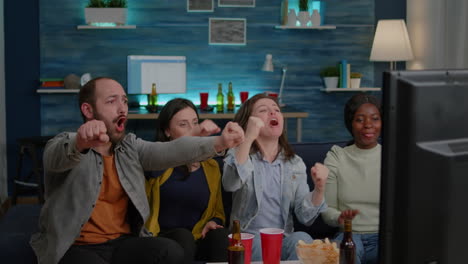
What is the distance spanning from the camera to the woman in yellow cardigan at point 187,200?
2752 millimetres

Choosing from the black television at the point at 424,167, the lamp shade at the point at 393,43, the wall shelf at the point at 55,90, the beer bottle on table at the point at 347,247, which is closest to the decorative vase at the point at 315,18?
the lamp shade at the point at 393,43

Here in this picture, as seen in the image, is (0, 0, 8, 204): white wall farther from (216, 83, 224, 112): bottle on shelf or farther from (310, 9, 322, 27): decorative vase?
(310, 9, 322, 27): decorative vase

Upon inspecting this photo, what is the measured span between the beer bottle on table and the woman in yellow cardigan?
0.82 meters

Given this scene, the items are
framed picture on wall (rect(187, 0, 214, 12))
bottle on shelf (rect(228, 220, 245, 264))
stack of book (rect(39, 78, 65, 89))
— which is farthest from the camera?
framed picture on wall (rect(187, 0, 214, 12))

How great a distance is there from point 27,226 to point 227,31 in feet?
11.8

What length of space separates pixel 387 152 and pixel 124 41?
17.1 feet

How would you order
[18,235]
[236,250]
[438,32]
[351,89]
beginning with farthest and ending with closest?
[351,89] → [438,32] → [18,235] → [236,250]

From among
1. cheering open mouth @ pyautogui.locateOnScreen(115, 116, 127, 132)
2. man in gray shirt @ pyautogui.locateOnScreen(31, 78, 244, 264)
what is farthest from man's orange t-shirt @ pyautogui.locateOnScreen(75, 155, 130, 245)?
cheering open mouth @ pyautogui.locateOnScreen(115, 116, 127, 132)

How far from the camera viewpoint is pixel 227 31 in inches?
234

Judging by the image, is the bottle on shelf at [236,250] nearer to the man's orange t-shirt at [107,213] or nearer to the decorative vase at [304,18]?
the man's orange t-shirt at [107,213]

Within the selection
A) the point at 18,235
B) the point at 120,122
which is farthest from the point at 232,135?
the point at 18,235

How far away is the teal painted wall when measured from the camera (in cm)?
581

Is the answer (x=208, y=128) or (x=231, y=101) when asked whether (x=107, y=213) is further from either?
(x=231, y=101)

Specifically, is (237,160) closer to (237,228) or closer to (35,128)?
(237,228)
